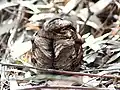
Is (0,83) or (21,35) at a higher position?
(21,35)

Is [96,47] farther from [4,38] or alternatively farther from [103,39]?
[4,38]

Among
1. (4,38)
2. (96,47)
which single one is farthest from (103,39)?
(4,38)

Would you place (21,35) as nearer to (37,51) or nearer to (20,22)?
(20,22)

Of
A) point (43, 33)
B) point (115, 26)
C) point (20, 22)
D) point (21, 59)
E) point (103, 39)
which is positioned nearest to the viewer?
point (43, 33)

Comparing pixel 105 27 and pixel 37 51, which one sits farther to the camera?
pixel 105 27

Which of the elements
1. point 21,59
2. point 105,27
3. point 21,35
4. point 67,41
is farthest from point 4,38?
point 67,41

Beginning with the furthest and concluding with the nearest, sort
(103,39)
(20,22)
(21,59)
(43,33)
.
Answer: (20,22) < (103,39) < (21,59) < (43,33)
